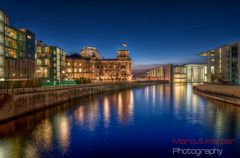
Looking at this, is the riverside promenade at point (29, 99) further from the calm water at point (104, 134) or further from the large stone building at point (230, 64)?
the large stone building at point (230, 64)

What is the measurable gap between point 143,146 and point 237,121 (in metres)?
23.6

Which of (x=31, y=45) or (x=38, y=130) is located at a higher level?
(x=31, y=45)

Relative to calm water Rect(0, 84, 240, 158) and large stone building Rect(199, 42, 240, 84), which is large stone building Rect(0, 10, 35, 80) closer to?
calm water Rect(0, 84, 240, 158)

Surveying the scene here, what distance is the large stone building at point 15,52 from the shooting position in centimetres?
10150

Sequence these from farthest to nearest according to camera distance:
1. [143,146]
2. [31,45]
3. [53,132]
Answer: [31,45]
[53,132]
[143,146]

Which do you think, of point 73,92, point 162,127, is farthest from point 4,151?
point 73,92

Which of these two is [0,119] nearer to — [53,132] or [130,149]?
[53,132]

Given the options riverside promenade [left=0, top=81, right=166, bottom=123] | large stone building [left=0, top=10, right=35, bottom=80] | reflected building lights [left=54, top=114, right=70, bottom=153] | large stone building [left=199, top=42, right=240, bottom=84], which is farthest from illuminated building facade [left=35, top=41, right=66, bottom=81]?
reflected building lights [left=54, top=114, right=70, bottom=153]

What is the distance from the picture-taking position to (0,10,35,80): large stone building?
101500mm

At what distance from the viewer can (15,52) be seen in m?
118

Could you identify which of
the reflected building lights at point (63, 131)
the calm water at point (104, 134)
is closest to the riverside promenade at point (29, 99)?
the calm water at point (104, 134)

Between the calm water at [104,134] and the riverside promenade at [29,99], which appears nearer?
the calm water at [104,134]

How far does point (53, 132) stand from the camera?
126 feet

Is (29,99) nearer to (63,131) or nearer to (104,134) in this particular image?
(63,131)
